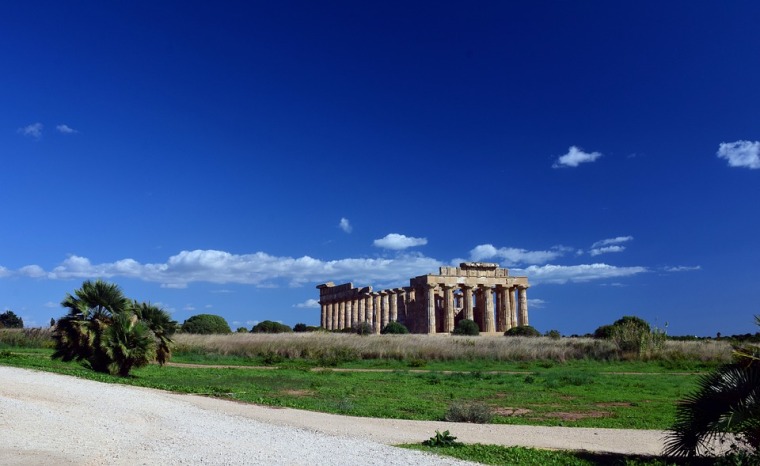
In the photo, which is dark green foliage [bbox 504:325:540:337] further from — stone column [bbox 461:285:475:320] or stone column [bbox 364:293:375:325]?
stone column [bbox 364:293:375:325]

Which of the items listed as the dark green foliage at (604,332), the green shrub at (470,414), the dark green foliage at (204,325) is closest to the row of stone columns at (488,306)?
the dark green foliage at (604,332)

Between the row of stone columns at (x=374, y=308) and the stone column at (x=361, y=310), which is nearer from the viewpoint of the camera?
the row of stone columns at (x=374, y=308)

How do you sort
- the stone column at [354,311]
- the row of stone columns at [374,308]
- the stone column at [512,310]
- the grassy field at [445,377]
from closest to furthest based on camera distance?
the grassy field at [445,377] → the stone column at [512,310] → the row of stone columns at [374,308] → the stone column at [354,311]

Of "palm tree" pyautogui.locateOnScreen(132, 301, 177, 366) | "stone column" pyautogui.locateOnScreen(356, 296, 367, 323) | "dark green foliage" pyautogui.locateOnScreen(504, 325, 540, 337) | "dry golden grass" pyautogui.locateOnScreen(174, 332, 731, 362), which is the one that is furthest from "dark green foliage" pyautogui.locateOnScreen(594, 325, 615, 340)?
"palm tree" pyautogui.locateOnScreen(132, 301, 177, 366)

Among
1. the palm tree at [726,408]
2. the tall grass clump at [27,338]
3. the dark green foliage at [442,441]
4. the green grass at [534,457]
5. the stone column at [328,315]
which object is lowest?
the green grass at [534,457]

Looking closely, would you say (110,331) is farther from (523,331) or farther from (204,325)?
(523,331)

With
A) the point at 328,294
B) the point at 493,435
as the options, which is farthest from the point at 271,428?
the point at 328,294

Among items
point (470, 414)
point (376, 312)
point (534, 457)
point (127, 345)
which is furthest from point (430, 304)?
point (534, 457)

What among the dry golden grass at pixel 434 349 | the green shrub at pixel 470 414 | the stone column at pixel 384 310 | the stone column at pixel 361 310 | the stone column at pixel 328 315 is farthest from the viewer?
the stone column at pixel 328 315

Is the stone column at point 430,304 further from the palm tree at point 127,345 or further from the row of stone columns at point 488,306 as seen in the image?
the palm tree at point 127,345
